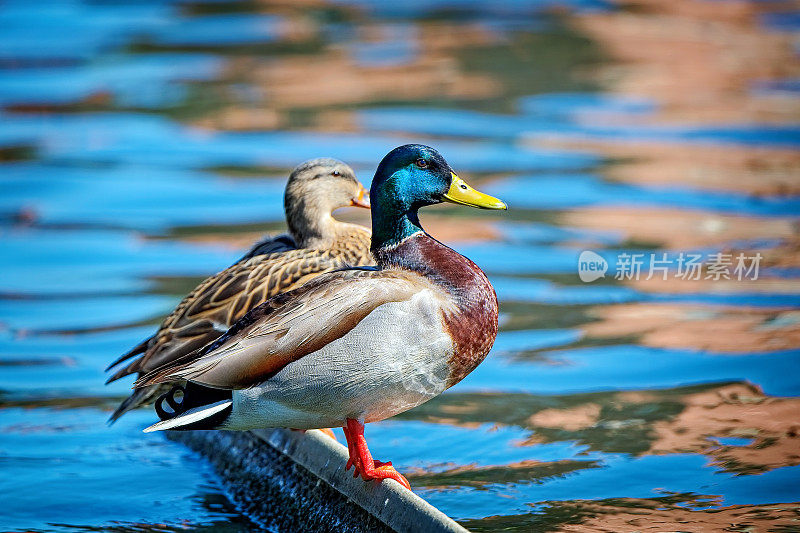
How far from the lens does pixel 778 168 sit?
11.4 meters

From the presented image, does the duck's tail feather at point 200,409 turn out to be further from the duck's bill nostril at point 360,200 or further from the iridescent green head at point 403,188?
the duck's bill nostril at point 360,200

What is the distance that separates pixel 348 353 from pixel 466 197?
3.33ft

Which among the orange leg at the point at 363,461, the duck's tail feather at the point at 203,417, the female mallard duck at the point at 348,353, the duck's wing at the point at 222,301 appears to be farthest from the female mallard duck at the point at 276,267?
the orange leg at the point at 363,461

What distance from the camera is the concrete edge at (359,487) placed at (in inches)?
177

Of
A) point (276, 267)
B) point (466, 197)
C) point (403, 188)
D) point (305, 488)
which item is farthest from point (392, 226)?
point (305, 488)

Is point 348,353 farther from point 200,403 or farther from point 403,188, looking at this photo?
point 403,188

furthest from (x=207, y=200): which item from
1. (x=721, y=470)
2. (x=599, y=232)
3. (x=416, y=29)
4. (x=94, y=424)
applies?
(x=416, y=29)

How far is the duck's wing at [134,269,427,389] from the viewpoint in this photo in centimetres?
473

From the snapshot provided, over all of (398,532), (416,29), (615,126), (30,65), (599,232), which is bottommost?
(398,532)

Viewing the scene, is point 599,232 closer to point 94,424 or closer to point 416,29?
point 94,424

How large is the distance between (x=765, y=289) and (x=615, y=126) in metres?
4.88

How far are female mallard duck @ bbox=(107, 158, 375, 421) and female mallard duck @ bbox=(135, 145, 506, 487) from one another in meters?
0.75

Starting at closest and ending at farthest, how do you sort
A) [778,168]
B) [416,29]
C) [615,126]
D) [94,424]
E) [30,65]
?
[94,424] < [778,168] < [615,126] < [30,65] < [416,29]

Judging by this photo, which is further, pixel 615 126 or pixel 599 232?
pixel 615 126
